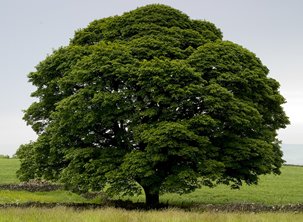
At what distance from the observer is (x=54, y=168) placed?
25.6 m

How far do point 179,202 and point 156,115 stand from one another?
9251 mm

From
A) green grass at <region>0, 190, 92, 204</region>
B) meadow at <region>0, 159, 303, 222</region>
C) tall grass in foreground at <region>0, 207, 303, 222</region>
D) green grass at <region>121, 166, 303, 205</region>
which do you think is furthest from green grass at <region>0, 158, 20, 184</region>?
tall grass in foreground at <region>0, 207, 303, 222</region>

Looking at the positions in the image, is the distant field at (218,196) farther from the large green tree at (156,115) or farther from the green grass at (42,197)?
the large green tree at (156,115)

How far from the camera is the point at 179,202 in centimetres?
2930

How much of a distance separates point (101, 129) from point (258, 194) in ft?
61.9

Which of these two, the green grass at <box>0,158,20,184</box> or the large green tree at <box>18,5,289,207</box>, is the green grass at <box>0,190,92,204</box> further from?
the green grass at <box>0,158,20,184</box>

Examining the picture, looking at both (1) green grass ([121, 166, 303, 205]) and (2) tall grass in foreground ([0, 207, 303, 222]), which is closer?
(2) tall grass in foreground ([0, 207, 303, 222])

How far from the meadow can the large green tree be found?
211 centimetres

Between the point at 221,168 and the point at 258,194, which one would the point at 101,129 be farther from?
the point at 258,194

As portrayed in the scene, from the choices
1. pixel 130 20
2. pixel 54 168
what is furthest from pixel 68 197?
pixel 130 20

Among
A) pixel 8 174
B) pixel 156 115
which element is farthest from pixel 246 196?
pixel 8 174

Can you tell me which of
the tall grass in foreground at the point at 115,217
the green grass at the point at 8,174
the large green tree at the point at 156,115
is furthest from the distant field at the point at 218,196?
the tall grass in foreground at the point at 115,217

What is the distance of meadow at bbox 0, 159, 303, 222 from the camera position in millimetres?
15453

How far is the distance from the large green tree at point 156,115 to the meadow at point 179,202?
83.0 inches
